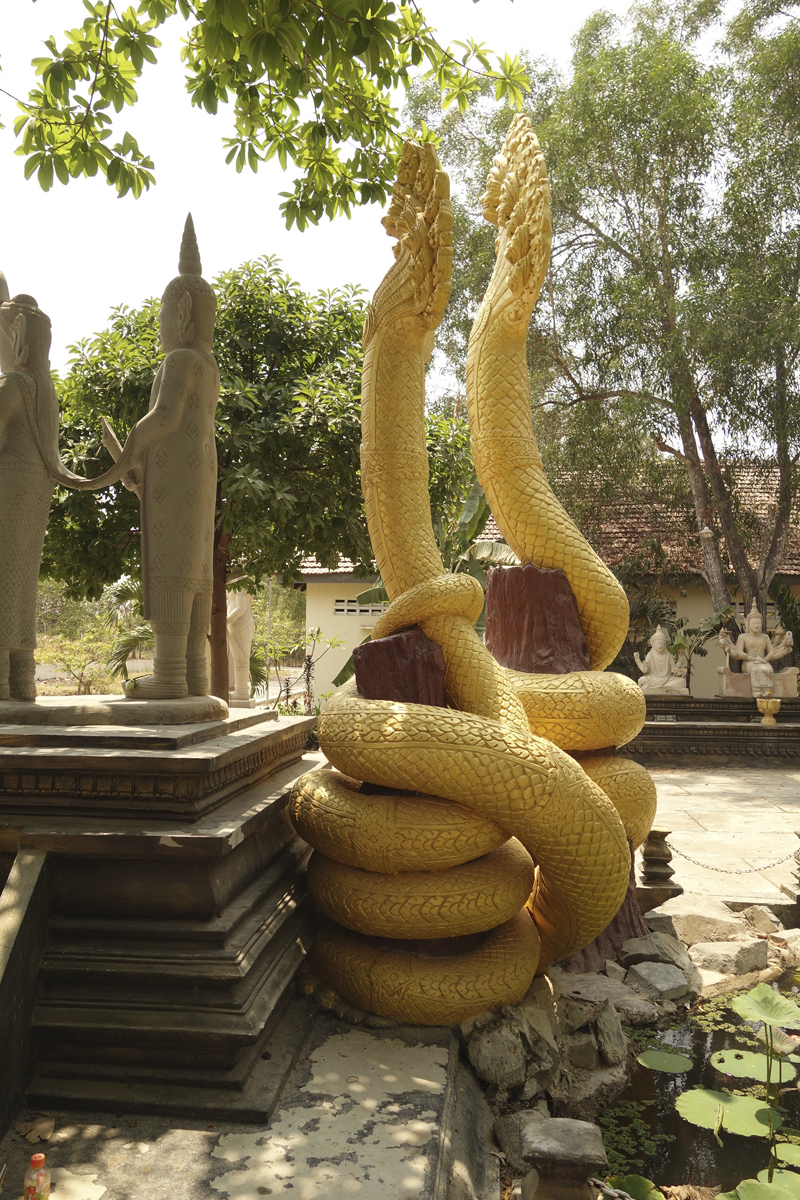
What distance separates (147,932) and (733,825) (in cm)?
559

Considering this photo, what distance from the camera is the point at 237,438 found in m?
7.09

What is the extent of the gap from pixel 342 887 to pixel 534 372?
43.9 feet

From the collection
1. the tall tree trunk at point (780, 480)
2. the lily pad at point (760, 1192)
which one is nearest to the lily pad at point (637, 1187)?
the lily pad at point (760, 1192)

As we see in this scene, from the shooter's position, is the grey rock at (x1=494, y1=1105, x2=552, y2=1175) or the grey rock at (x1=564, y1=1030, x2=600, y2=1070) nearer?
the grey rock at (x1=494, y1=1105, x2=552, y2=1175)

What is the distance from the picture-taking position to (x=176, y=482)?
333 cm

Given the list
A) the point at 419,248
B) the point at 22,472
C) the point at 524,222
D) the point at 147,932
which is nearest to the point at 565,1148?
the point at 147,932

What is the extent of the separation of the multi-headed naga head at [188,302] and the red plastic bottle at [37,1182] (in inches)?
113

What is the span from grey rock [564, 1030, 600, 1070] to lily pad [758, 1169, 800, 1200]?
662 millimetres

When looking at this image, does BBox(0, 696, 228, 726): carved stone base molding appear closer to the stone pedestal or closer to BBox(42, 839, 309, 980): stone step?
the stone pedestal

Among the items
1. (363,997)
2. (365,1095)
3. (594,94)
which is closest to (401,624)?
(363,997)

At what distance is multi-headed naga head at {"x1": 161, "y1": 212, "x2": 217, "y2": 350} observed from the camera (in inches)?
135

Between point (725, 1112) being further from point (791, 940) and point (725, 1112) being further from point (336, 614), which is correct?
point (336, 614)

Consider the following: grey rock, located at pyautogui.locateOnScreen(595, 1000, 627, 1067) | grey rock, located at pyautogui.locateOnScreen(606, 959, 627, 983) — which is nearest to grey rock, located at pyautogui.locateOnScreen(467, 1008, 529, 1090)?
grey rock, located at pyautogui.locateOnScreen(595, 1000, 627, 1067)

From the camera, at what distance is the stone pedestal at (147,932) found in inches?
84.4
